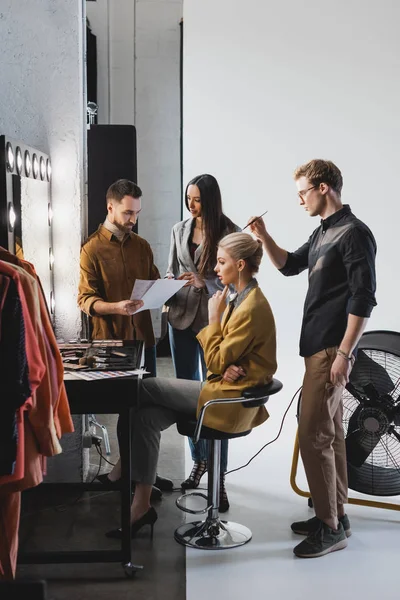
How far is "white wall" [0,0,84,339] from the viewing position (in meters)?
3.62

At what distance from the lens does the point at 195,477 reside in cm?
394

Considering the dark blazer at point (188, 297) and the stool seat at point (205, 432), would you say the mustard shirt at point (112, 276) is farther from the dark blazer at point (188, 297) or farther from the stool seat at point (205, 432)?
the stool seat at point (205, 432)

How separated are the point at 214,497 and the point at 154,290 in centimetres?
91

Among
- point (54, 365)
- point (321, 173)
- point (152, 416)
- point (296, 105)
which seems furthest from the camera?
point (296, 105)

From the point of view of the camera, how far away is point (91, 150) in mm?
5086

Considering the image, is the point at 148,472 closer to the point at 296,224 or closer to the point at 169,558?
the point at 169,558

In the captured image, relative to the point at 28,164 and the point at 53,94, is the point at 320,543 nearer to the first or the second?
the point at 28,164

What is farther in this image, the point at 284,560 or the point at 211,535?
the point at 211,535

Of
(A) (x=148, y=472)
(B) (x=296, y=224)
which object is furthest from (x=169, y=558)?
(B) (x=296, y=224)

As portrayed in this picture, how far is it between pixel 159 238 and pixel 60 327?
13.5ft

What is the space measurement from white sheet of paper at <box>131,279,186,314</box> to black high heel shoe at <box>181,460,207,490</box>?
918 mm

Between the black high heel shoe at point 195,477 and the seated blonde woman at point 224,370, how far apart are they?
546 millimetres

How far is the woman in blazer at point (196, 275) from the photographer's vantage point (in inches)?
148

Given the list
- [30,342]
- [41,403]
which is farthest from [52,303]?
[30,342]
